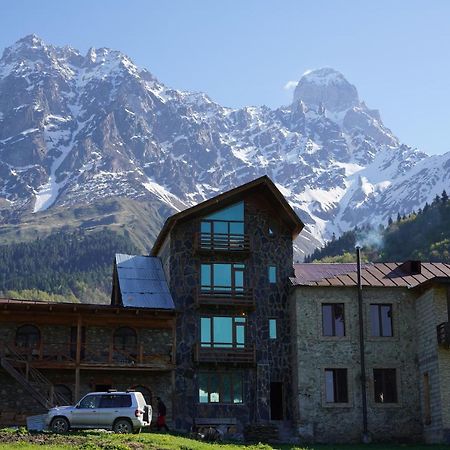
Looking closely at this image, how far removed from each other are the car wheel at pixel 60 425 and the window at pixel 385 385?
68.6 feet

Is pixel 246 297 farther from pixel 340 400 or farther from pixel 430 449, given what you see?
pixel 430 449

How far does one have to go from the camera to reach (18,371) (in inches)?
2029

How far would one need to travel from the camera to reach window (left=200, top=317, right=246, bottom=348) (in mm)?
55188

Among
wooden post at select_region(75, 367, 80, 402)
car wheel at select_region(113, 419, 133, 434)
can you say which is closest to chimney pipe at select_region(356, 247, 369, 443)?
wooden post at select_region(75, 367, 80, 402)

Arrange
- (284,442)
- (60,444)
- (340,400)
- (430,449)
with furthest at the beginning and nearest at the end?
1. (340,400)
2. (284,442)
3. (430,449)
4. (60,444)

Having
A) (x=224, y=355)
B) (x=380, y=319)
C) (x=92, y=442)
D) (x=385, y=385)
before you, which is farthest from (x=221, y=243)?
(x=92, y=442)

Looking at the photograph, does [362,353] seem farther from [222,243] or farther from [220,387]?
[222,243]

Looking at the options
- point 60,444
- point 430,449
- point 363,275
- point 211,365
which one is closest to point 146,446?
point 60,444

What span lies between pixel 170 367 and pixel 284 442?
8.45 metres

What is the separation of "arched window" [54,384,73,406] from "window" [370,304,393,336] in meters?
18.4

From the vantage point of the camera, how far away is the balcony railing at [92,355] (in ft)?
171

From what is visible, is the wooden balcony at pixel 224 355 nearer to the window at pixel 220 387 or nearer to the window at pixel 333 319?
the window at pixel 220 387

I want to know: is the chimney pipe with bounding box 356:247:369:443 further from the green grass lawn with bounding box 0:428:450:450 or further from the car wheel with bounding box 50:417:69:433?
the car wheel with bounding box 50:417:69:433

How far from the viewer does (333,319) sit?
2151 inches
